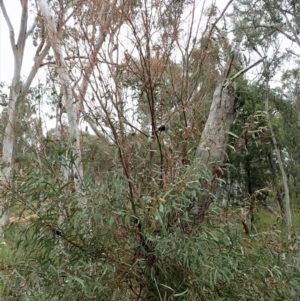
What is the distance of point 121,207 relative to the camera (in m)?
2.12

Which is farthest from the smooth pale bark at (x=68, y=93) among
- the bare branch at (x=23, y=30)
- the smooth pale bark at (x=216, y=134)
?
the bare branch at (x=23, y=30)

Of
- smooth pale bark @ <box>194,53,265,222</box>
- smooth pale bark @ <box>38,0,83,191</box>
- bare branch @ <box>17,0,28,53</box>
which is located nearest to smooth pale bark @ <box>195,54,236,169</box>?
smooth pale bark @ <box>194,53,265,222</box>

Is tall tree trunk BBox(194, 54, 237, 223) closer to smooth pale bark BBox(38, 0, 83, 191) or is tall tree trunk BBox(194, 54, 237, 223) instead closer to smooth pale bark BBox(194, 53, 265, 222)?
smooth pale bark BBox(194, 53, 265, 222)

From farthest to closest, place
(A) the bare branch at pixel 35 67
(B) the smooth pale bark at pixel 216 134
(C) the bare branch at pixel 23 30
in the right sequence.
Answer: (C) the bare branch at pixel 23 30 → (A) the bare branch at pixel 35 67 → (B) the smooth pale bark at pixel 216 134

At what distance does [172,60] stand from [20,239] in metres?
1.14

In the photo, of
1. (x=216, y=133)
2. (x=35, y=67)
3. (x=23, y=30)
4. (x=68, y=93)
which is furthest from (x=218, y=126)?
(x=23, y=30)

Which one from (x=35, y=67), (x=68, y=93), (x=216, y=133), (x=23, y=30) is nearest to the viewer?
(x=216, y=133)

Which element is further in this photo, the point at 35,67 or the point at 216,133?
the point at 35,67

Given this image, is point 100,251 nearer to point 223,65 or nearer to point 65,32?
point 65,32

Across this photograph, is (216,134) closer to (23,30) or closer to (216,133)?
(216,133)

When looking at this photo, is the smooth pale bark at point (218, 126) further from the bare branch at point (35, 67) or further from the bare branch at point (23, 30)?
the bare branch at point (23, 30)

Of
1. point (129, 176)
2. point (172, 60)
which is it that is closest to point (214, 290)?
point (129, 176)

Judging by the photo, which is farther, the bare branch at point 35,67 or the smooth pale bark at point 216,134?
the bare branch at point 35,67

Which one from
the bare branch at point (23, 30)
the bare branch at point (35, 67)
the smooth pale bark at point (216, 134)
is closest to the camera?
the smooth pale bark at point (216, 134)
